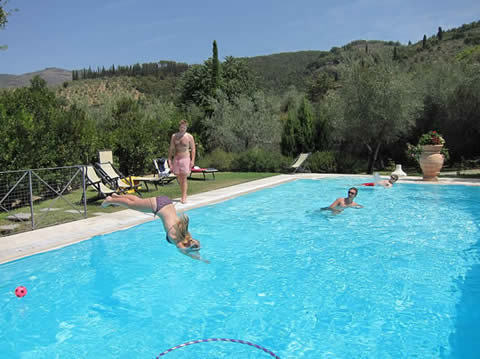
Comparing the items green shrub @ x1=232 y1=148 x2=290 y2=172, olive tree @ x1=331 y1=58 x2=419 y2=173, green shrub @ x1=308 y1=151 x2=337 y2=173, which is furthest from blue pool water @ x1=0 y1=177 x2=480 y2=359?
green shrub @ x1=232 y1=148 x2=290 y2=172

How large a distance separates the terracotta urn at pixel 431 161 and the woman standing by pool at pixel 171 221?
36.3ft

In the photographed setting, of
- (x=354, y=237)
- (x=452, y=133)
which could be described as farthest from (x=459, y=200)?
A: (x=452, y=133)

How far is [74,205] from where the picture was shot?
27.8 feet

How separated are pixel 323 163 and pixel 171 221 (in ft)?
44.1

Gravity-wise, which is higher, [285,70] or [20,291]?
[285,70]

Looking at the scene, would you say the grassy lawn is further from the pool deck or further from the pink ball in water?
the pink ball in water

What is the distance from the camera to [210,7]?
61.4 ft

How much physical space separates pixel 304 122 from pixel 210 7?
7.47 m

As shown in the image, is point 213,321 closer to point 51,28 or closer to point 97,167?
point 97,167

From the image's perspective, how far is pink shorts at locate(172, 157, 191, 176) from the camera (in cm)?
791

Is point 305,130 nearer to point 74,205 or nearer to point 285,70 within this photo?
point 74,205

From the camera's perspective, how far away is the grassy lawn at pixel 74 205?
7324 millimetres

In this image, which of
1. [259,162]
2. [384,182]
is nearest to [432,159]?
[384,182]

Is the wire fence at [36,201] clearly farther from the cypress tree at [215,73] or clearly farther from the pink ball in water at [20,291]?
the cypress tree at [215,73]
